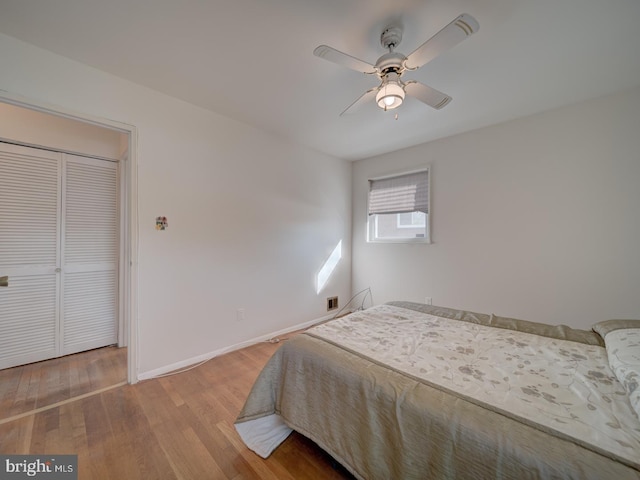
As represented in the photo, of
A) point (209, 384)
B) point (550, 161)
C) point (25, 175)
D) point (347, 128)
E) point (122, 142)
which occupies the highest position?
point (347, 128)

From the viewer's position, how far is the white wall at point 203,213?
6.21ft

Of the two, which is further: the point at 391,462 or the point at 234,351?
the point at 234,351

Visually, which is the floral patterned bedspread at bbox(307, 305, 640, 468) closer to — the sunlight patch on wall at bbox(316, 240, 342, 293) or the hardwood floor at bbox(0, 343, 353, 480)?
the hardwood floor at bbox(0, 343, 353, 480)

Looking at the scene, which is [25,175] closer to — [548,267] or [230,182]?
[230,182]

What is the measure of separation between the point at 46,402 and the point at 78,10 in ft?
8.57

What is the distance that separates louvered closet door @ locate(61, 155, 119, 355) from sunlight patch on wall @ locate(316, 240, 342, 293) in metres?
2.43

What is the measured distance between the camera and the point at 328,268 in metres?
3.73

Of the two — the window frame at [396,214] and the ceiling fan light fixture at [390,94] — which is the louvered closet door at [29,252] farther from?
the window frame at [396,214]

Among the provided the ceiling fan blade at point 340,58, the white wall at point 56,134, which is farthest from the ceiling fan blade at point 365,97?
the white wall at point 56,134

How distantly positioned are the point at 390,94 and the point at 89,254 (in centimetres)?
328

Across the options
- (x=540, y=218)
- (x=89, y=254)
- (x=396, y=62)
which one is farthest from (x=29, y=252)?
(x=540, y=218)

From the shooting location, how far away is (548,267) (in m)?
2.45

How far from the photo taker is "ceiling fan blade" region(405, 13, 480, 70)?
1081mm

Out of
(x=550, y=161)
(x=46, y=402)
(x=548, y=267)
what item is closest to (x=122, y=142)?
(x=46, y=402)
